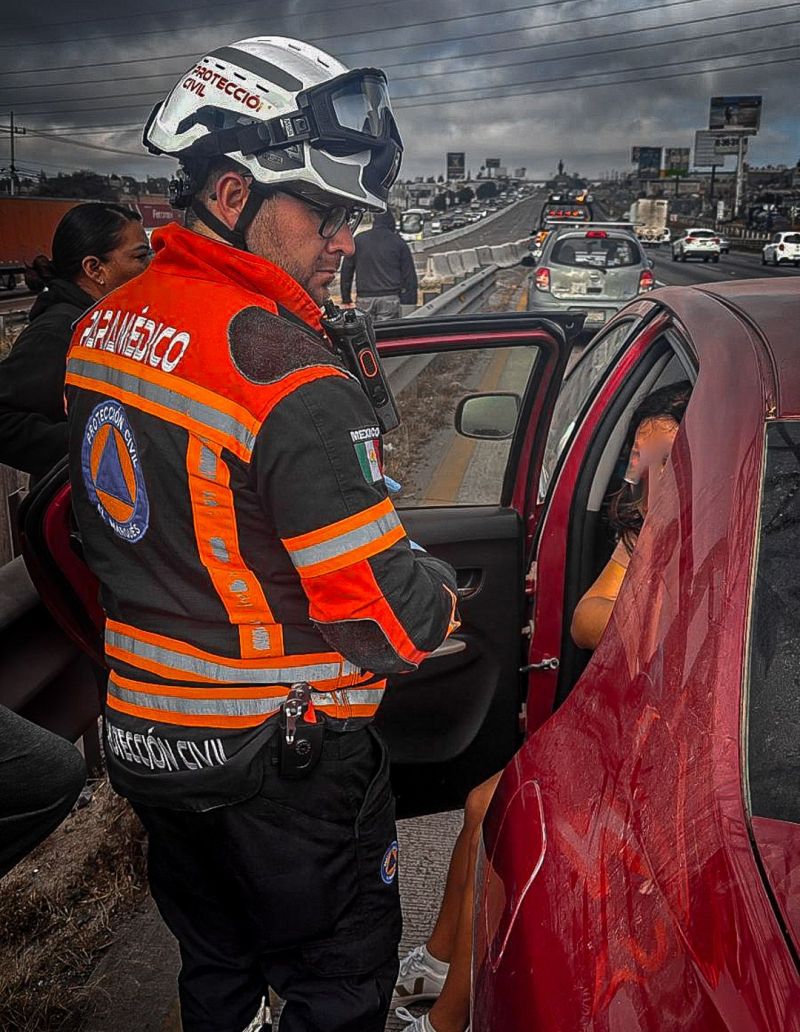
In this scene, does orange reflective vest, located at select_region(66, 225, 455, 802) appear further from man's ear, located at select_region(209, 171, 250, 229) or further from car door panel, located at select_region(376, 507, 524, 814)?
car door panel, located at select_region(376, 507, 524, 814)

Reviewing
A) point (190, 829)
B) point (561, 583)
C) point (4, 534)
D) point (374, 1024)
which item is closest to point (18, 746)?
point (190, 829)

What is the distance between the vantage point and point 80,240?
3740 mm

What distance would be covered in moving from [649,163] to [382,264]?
500 feet

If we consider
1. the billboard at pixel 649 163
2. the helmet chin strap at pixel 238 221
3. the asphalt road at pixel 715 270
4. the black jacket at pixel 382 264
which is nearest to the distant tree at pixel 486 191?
the billboard at pixel 649 163

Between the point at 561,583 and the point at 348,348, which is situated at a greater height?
the point at 348,348

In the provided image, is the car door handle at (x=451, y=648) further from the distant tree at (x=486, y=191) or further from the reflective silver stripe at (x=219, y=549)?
the distant tree at (x=486, y=191)

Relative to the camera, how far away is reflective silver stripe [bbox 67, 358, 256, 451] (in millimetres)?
1603

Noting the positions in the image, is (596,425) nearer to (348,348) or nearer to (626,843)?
(348,348)

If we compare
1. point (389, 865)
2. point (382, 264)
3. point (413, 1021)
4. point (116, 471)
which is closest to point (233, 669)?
point (116, 471)

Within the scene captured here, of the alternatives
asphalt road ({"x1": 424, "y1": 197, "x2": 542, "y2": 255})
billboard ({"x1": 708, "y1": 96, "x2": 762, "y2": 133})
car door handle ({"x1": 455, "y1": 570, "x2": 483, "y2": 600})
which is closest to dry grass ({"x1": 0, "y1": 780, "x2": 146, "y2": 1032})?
car door handle ({"x1": 455, "y1": 570, "x2": 483, "y2": 600})

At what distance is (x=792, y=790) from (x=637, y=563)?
1.83 feet

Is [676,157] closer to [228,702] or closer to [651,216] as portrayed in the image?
[651,216]

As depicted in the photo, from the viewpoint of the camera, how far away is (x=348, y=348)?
204 cm

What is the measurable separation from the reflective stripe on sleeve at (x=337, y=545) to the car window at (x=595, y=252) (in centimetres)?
1430
